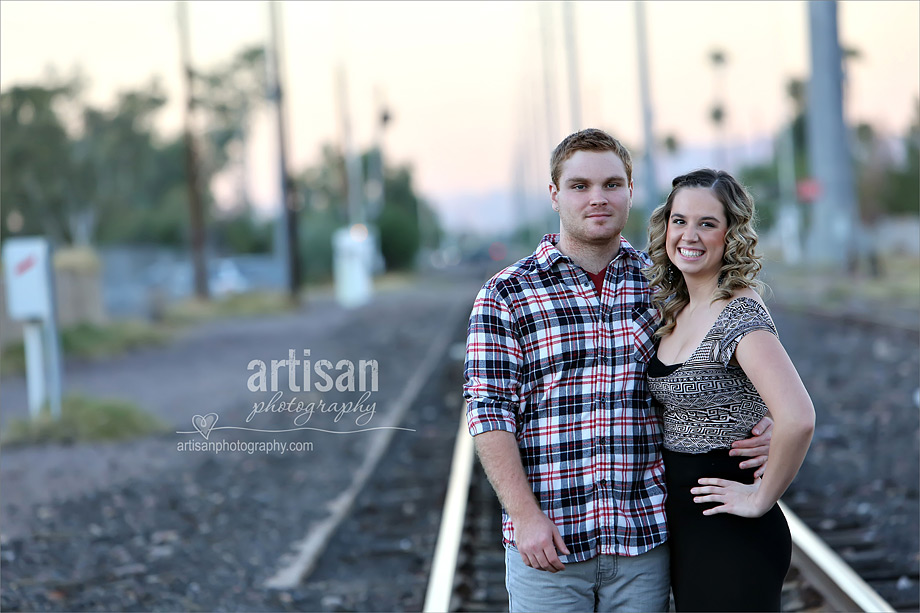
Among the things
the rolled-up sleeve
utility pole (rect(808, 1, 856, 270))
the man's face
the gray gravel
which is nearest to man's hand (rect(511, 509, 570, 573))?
the rolled-up sleeve

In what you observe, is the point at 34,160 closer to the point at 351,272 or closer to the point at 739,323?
the point at 351,272

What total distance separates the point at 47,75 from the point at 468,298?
827 inches

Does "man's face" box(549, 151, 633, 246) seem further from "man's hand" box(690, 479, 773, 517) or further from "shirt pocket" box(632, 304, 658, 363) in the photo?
"man's hand" box(690, 479, 773, 517)

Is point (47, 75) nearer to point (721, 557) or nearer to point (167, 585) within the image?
point (167, 585)

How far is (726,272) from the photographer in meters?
2.76

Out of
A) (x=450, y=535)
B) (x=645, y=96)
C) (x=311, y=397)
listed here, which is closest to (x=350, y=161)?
(x=645, y=96)

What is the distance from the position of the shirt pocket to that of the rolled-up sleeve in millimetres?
329

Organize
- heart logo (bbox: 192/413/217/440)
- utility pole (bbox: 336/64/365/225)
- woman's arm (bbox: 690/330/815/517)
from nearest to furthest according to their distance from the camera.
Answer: woman's arm (bbox: 690/330/815/517)
heart logo (bbox: 192/413/217/440)
utility pole (bbox: 336/64/365/225)

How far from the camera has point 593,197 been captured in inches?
110

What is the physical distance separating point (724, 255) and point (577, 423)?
2.03ft

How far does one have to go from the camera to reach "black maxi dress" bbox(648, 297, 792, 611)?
2.64 m

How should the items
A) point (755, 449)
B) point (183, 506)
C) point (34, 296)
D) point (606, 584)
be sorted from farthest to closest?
point (34, 296) < point (183, 506) < point (606, 584) < point (755, 449)

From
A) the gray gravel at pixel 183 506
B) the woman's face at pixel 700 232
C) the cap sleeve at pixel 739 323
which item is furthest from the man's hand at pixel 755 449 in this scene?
the gray gravel at pixel 183 506

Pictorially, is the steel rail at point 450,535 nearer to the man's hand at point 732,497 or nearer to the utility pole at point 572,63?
the man's hand at point 732,497
